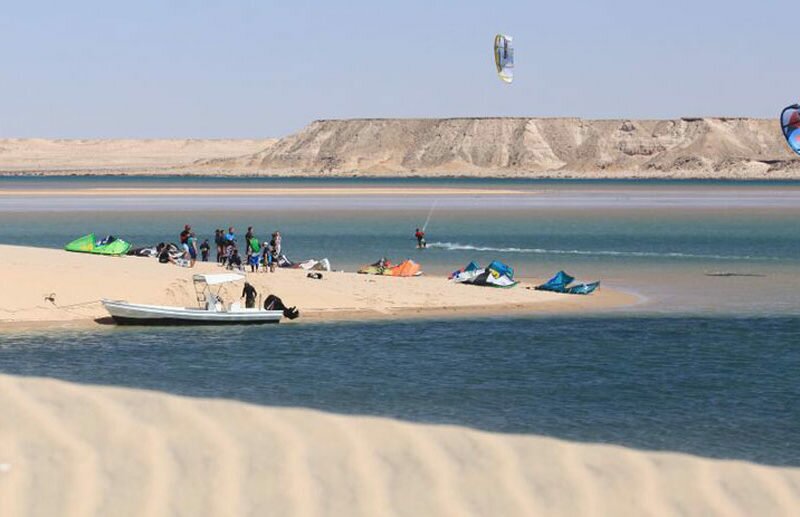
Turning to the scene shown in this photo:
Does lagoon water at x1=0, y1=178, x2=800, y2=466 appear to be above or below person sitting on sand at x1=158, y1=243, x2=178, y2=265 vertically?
below

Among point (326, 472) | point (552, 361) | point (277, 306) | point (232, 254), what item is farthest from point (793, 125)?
point (326, 472)

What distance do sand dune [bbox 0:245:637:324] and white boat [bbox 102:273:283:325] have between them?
1.42m

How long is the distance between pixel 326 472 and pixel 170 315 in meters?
20.4

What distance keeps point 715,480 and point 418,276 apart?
104 ft

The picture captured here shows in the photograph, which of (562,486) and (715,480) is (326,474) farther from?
(715,480)

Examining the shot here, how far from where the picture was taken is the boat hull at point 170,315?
34406mm

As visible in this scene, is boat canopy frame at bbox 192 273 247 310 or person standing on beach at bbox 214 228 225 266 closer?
boat canopy frame at bbox 192 273 247 310

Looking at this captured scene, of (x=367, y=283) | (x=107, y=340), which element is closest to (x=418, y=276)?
(x=367, y=283)

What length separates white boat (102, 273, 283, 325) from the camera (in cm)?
3444

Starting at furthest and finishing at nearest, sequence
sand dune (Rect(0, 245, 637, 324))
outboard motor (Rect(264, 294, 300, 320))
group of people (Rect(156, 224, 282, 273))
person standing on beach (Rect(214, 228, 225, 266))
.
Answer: person standing on beach (Rect(214, 228, 225, 266)), group of people (Rect(156, 224, 282, 273)), sand dune (Rect(0, 245, 637, 324)), outboard motor (Rect(264, 294, 300, 320))

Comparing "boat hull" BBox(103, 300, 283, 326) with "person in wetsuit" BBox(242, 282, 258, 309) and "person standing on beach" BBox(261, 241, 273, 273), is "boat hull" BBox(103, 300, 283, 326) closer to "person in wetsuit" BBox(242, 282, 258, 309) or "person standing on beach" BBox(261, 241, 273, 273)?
"person in wetsuit" BBox(242, 282, 258, 309)

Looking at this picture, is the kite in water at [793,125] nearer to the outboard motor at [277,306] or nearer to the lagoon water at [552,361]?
the lagoon water at [552,361]

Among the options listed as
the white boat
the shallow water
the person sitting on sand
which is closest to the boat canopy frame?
the white boat

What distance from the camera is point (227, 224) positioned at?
297 ft
